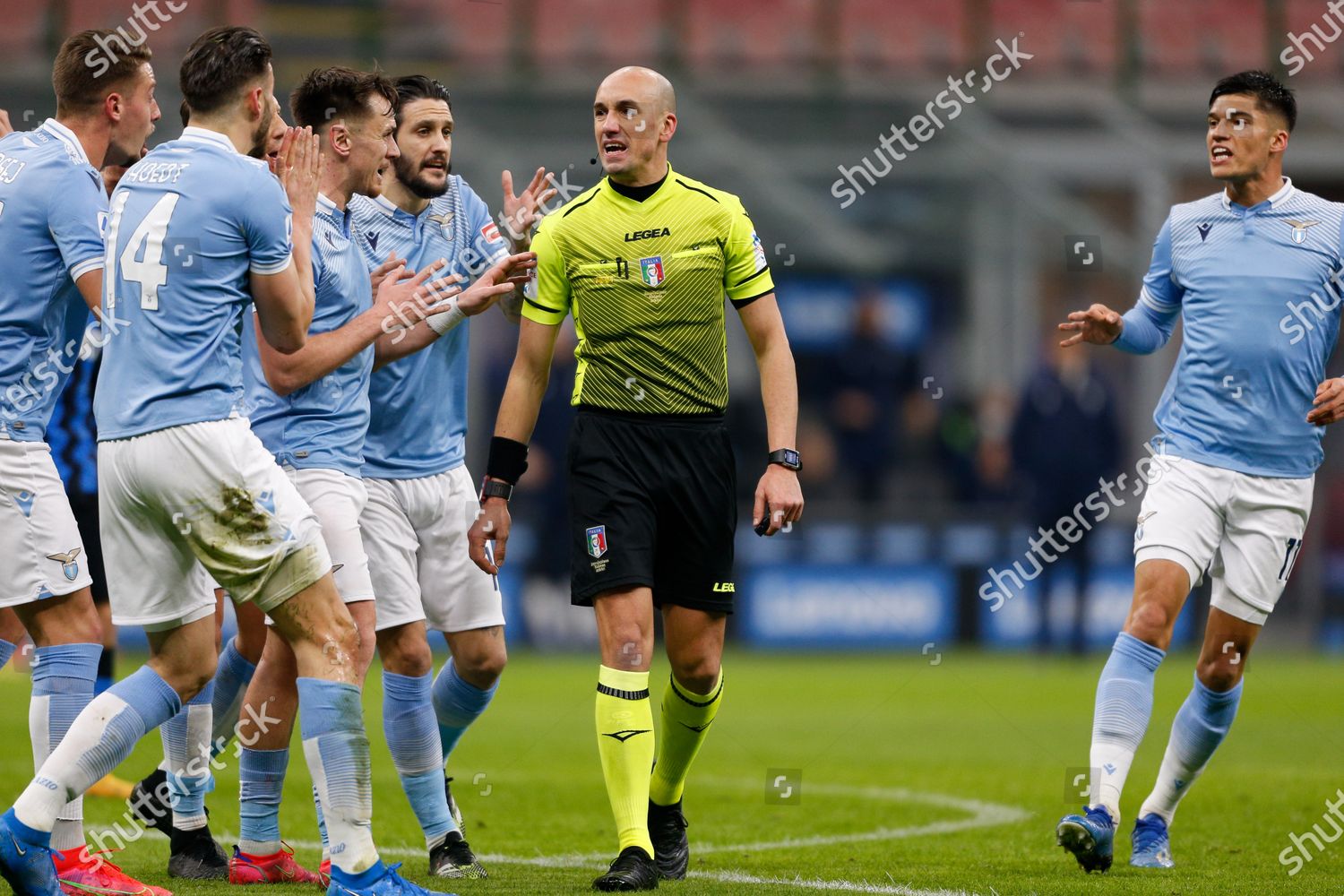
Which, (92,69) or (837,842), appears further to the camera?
(837,842)

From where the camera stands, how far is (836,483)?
1938cm

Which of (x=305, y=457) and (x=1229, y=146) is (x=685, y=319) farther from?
(x=1229, y=146)

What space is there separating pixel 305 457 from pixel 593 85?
16497 mm

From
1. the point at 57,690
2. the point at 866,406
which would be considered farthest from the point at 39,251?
the point at 866,406

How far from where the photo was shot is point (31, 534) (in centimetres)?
561

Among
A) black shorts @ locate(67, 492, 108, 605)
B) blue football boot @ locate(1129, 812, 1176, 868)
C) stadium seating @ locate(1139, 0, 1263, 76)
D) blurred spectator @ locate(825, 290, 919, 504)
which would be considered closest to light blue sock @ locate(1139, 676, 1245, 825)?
blue football boot @ locate(1129, 812, 1176, 868)

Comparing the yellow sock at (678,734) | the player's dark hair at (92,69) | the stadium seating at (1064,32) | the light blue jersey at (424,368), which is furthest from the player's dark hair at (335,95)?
the stadium seating at (1064,32)

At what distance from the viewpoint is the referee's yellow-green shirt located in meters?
6.10

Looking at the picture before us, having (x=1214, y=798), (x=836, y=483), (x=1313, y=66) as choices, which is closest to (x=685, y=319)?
(x=1214, y=798)

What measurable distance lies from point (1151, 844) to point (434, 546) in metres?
2.91

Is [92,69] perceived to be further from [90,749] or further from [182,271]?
[90,749]

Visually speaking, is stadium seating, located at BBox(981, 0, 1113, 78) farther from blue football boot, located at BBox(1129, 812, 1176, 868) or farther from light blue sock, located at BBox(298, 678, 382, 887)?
light blue sock, located at BBox(298, 678, 382, 887)

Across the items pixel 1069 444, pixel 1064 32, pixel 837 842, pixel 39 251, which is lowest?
pixel 1069 444

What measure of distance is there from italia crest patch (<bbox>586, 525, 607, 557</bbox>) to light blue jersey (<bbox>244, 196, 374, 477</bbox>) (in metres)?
0.86
